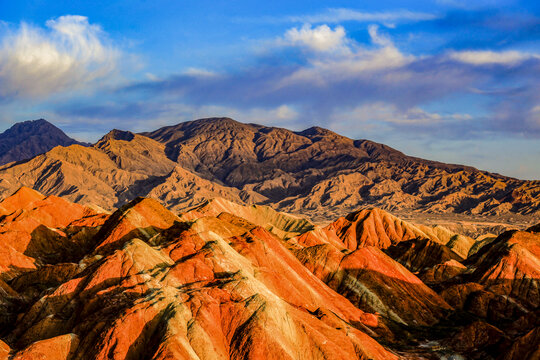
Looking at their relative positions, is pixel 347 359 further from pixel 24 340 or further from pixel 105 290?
pixel 24 340

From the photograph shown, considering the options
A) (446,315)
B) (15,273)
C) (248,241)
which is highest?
(248,241)

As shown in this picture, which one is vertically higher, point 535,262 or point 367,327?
point 535,262

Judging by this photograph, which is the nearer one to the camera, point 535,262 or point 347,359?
point 347,359

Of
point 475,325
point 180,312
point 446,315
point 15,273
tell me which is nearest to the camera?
point 180,312

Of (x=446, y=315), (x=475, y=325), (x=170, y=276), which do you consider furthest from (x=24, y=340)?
(x=446, y=315)

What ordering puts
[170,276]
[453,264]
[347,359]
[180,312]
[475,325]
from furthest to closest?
1. [453,264]
2. [475,325]
3. [170,276]
4. [347,359]
5. [180,312]

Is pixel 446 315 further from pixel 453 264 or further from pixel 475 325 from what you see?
pixel 453 264
